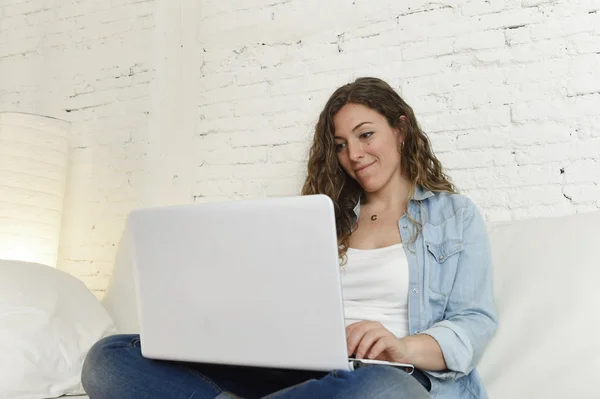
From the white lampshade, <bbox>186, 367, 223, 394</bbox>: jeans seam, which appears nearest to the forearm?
<bbox>186, 367, 223, 394</bbox>: jeans seam

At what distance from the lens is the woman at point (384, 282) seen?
1.21m

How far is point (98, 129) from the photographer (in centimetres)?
268

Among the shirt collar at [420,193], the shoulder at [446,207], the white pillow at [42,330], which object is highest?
the shirt collar at [420,193]

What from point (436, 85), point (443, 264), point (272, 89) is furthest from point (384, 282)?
point (272, 89)

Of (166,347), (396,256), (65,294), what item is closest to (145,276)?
(166,347)

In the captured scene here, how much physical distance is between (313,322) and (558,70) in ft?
3.96

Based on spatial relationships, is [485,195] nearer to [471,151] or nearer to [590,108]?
[471,151]

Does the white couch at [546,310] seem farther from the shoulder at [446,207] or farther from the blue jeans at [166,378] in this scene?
the blue jeans at [166,378]

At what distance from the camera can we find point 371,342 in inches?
46.4

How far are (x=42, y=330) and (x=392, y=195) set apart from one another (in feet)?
3.12

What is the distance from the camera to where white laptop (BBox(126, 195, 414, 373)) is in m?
0.97

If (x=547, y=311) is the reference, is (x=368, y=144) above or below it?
above

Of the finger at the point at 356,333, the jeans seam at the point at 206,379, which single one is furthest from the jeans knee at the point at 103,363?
the finger at the point at 356,333

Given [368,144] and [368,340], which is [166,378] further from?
[368,144]
